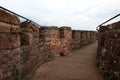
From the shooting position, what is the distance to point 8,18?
2971mm

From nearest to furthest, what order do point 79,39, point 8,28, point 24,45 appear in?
point 8,28 < point 24,45 < point 79,39

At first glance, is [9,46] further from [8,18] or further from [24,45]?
[24,45]

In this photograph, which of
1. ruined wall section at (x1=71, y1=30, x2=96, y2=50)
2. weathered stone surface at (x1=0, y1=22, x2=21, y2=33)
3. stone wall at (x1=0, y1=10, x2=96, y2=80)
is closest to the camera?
weathered stone surface at (x1=0, y1=22, x2=21, y2=33)

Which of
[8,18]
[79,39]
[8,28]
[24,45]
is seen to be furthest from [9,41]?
[79,39]

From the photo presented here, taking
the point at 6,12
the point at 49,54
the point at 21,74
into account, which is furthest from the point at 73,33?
the point at 6,12

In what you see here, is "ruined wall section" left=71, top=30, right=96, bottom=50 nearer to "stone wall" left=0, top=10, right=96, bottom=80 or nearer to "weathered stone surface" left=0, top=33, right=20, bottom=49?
"stone wall" left=0, top=10, right=96, bottom=80

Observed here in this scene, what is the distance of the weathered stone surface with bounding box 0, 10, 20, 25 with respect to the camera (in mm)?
2738

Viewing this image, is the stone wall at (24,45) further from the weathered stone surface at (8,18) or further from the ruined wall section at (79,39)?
the ruined wall section at (79,39)

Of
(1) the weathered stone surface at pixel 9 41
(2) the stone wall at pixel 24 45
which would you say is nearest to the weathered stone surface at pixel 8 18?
(2) the stone wall at pixel 24 45

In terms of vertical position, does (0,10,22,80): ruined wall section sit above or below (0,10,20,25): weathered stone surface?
below

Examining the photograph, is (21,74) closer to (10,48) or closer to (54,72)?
(10,48)

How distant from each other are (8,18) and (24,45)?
1.13m

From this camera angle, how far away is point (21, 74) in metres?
3.57

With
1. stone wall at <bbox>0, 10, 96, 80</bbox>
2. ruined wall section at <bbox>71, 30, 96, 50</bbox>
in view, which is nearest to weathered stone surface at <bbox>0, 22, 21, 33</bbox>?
stone wall at <bbox>0, 10, 96, 80</bbox>
